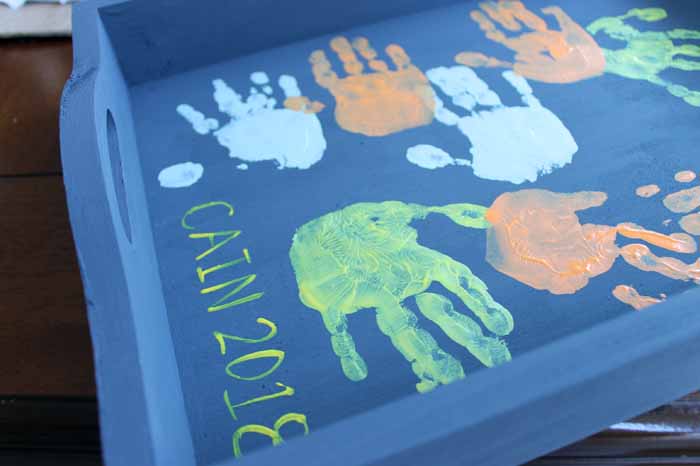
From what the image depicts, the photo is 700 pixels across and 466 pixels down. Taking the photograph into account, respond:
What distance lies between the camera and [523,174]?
0.47m

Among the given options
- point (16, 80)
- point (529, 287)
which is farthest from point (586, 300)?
point (16, 80)

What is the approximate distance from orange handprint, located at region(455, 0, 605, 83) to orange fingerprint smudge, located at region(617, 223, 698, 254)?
0.17m

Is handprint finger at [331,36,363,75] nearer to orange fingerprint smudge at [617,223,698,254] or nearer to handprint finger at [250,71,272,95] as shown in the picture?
handprint finger at [250,71,272,95]

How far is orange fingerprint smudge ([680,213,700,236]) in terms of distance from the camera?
419mm

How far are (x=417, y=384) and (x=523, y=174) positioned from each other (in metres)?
0.20

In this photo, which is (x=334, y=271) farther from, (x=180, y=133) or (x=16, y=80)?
(x=16, y=80)

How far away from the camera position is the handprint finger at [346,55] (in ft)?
1.84

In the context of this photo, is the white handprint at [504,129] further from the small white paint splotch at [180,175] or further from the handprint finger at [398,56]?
the small white paint splotch at [180,175]

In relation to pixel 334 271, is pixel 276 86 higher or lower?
higher

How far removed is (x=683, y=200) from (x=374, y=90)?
10.3 inches

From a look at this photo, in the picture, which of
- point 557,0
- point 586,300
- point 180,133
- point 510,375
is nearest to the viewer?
point 510,375

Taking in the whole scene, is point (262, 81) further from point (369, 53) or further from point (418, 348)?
point (418, 348)

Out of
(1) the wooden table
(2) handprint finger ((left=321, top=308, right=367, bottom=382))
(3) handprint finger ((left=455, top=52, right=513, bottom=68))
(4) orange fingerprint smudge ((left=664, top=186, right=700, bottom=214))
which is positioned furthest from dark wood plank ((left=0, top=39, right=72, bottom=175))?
(4) orange fingerprint smudge ((left=664, top=186, right=700, bottom=214))

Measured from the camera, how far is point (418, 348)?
14.6 inches
